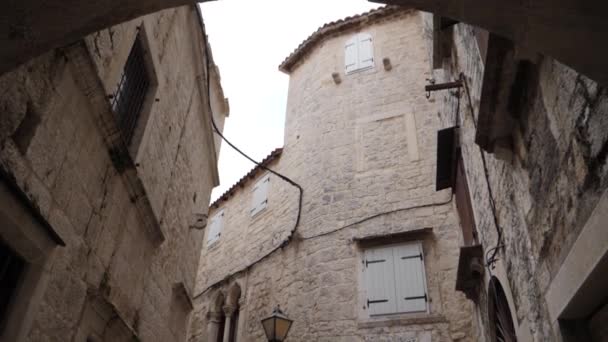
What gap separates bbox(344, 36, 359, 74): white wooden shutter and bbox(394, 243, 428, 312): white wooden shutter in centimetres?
542

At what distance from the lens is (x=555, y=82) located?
2.62m

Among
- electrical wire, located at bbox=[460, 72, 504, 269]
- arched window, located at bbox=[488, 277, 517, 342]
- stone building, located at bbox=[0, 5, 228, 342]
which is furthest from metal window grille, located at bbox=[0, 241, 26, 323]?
arched window, located at bbox=[488, 277, 517, 342]

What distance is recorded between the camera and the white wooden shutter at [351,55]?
42.2ft

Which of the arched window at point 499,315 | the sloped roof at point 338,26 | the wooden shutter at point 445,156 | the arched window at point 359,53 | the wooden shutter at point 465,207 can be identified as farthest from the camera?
the sloped roof at point 338,26

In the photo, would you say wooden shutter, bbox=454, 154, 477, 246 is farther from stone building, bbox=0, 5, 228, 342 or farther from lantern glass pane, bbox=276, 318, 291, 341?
stone building, bbox=0, 5, 228, 342

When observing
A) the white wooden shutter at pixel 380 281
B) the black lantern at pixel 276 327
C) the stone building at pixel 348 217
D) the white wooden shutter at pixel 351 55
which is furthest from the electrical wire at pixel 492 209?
the white wooden shutter at pixel 351 55

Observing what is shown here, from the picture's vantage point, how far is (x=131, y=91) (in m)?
5.27

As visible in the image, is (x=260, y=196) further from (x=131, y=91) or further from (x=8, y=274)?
(x=8, y=274)

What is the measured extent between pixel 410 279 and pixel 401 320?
759 millimetres

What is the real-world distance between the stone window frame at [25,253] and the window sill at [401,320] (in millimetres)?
6304

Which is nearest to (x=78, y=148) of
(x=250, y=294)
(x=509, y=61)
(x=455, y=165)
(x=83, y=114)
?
(x=83, y=114)

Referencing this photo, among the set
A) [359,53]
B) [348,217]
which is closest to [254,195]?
[348,217]

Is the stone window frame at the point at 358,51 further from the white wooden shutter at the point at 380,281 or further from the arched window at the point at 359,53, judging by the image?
the white wooden shutter at the point at 380,281

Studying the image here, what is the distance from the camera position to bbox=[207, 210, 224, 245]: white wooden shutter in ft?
46.5
